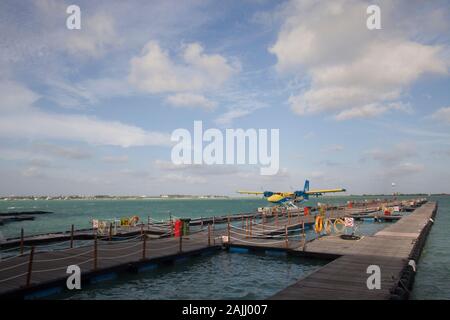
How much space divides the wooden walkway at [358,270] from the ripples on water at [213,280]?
2.47 metres

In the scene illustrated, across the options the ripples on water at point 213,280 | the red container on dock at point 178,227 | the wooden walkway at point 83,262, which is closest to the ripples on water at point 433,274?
the ripples on water at point 213,280

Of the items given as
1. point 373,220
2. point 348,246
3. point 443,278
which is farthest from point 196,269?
point 373,220

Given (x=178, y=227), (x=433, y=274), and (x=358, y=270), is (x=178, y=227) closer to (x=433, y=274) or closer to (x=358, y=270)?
(x=358, y=270)

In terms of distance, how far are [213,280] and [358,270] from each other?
24.4ft

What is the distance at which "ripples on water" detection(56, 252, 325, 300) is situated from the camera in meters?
15.1

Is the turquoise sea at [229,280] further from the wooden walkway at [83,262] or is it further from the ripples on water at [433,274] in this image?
the wooden walkway at [83,262]

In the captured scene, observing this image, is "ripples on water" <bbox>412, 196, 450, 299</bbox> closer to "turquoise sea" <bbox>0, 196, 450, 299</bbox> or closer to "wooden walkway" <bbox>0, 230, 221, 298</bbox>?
"turquoise sea" <bbox>0, 196, 450, 299</bbox>

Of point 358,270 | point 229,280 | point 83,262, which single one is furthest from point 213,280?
point 358,270

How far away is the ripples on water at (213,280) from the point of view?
1511 centimetres

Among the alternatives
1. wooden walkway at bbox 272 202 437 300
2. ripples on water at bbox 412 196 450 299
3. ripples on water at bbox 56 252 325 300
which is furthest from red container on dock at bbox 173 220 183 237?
ripples on water at bbox 412 196 450 299

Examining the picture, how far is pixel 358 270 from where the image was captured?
15.5 meters

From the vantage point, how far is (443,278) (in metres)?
18.5
